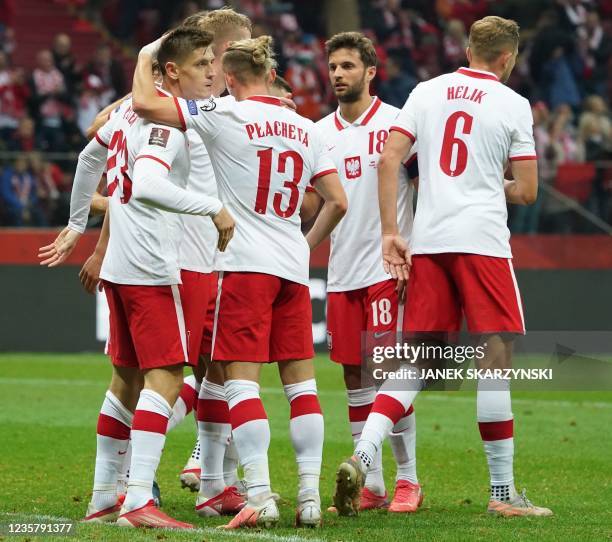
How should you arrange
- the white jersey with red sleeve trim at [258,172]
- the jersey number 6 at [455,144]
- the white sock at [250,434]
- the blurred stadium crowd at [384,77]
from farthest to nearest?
the blurred stadium crowd at [384,77], the jersey number 6 at [455,144], the white jersey with red sleeve trim at [258,172], the white sock at [250,434]

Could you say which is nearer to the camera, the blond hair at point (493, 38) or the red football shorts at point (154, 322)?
the red football shorts at point (154, 322)

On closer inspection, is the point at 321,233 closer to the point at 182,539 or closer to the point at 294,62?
the point at 182,539

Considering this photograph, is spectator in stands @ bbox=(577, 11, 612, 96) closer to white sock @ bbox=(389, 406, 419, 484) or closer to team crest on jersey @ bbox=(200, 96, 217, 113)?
white sock @ bbox=(389, 406, 419, 484)

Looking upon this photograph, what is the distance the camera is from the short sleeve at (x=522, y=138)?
6.17 metres

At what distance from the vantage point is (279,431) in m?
9.62

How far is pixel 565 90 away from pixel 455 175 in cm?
1540

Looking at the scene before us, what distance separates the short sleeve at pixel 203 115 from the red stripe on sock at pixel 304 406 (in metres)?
1.30

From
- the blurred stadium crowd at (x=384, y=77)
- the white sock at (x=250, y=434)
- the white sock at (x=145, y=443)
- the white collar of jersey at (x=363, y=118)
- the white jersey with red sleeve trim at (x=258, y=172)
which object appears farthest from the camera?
the blurred stadium crowd at (x=384, y=77)

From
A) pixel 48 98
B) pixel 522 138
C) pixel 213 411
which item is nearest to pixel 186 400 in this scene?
pixel 213 411

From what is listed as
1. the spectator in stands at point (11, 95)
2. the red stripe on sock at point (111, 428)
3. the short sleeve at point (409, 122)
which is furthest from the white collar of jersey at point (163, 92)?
the spectator in stands at point (11, 95)

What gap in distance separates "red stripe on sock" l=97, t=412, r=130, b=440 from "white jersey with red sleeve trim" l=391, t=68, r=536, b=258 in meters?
1.70

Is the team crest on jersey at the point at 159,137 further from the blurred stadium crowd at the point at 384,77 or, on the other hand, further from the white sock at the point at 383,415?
the blurred stadium crowd at the point at 384,77

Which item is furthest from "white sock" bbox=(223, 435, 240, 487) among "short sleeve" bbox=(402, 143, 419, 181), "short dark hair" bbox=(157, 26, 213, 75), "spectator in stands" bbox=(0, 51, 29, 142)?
"spectator in stands" bbox=(0, 51, 29, 142)

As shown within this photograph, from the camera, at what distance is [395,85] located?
19.7m
